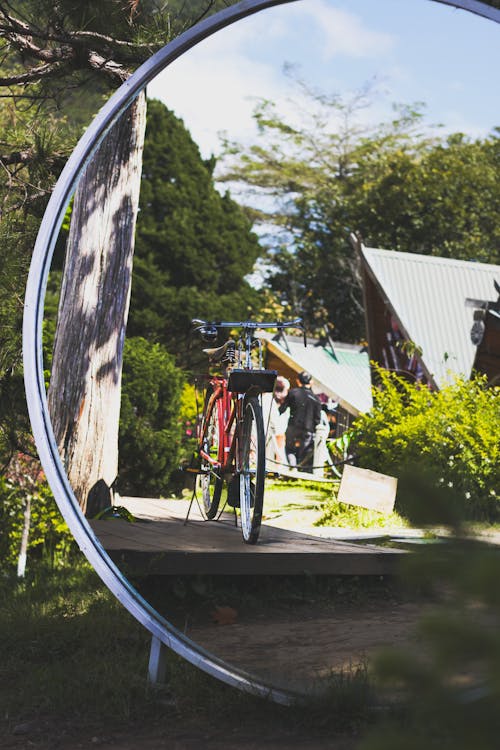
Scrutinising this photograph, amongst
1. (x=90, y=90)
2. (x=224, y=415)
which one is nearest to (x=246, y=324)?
(x=224, y=415)

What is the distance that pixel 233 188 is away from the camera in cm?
385

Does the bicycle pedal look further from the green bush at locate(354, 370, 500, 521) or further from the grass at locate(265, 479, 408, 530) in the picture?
the green bush at locate(354, 370, 500, 521)

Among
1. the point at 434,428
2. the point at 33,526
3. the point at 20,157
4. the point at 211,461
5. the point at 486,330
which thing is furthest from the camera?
the point at 33,526

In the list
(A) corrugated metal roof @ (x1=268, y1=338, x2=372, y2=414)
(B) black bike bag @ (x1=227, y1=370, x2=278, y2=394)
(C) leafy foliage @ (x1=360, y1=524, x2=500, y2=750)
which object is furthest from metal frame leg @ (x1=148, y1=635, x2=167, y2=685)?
(C) leafy foliage @ (x1=360, y1=524, x2=500, y2=750)

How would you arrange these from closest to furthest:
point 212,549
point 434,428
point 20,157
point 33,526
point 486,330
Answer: point 434,428 → point 212,549 → point 486,330 → point 20,157 → point 33,526

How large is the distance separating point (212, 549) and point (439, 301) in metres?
1.33

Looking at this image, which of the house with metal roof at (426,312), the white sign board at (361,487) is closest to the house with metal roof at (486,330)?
the house with metal roof at (426,312)

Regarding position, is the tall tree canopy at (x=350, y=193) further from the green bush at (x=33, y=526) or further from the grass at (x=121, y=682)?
the green bush at (x=33, y=526)

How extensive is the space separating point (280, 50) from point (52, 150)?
231 cm

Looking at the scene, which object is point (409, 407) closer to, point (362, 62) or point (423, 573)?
point (362, 62)

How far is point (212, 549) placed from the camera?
3115 mm

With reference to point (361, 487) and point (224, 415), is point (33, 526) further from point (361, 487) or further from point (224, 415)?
point (361, 487)

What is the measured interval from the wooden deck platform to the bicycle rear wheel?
2.4 inches

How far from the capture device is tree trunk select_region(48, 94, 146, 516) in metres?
3.53
